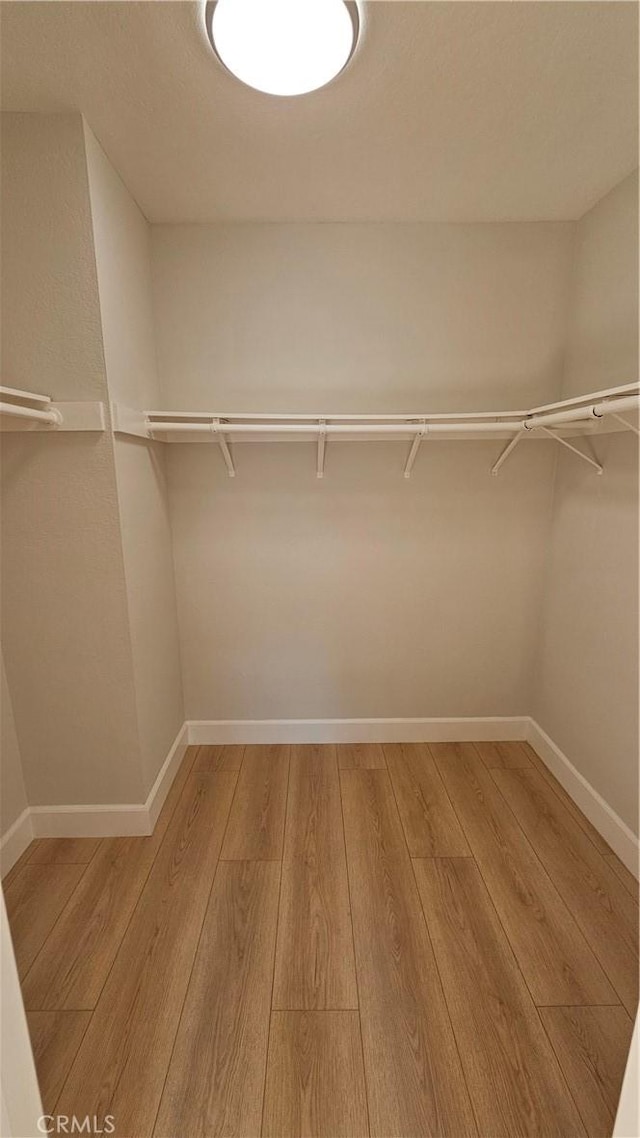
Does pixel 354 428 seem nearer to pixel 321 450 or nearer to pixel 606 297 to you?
pixel 321 450

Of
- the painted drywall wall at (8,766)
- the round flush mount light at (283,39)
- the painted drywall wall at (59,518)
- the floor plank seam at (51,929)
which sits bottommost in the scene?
the floor plank seam at (51,929)

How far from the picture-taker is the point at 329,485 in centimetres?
205

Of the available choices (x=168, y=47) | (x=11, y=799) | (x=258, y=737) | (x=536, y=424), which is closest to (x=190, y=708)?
(x=258, y=737)

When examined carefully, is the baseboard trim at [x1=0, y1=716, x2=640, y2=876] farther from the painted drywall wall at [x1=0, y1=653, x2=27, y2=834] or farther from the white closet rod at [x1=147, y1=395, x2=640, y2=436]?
the white closet rod at [x1=147, y1=395, x2=640, y2=436]

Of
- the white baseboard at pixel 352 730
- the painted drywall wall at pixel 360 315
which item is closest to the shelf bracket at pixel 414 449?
the painted drywall wall at pixel 360 315

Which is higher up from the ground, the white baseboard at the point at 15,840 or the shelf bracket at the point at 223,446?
the shelf bracket at the point at 223,446

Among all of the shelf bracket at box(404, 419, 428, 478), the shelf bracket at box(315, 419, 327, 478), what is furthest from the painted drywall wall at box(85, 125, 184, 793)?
the shelf bracket at box(404, 419, 428, 478)

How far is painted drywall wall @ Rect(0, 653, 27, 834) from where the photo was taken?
5.27 feet

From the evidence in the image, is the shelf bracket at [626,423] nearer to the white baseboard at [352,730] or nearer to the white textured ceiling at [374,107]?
the white textured ceiling at [374,107]

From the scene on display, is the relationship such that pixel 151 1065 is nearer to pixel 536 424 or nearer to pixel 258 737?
pixel 258 737

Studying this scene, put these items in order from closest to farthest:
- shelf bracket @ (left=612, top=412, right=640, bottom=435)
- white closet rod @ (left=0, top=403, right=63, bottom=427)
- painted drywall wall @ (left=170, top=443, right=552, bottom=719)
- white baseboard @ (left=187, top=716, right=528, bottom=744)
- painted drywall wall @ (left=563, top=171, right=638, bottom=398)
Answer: white closet rod @ (left=0, top=403, right=63, bottom=427), shelf bracket @ (left=612, top=412, right=640, bottom=435), painted drywall wall @ (left=563, top=171, right=638, bottom=398), painted drywall wall @ (left=170, top=443, right=552, bottom=719), white baseboard @ (left=187, top=716, right=528, bottom=744)

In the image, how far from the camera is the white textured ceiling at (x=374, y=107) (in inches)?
41.0

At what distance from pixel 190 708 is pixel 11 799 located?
0.79 metres

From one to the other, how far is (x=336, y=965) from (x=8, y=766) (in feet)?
4.23
